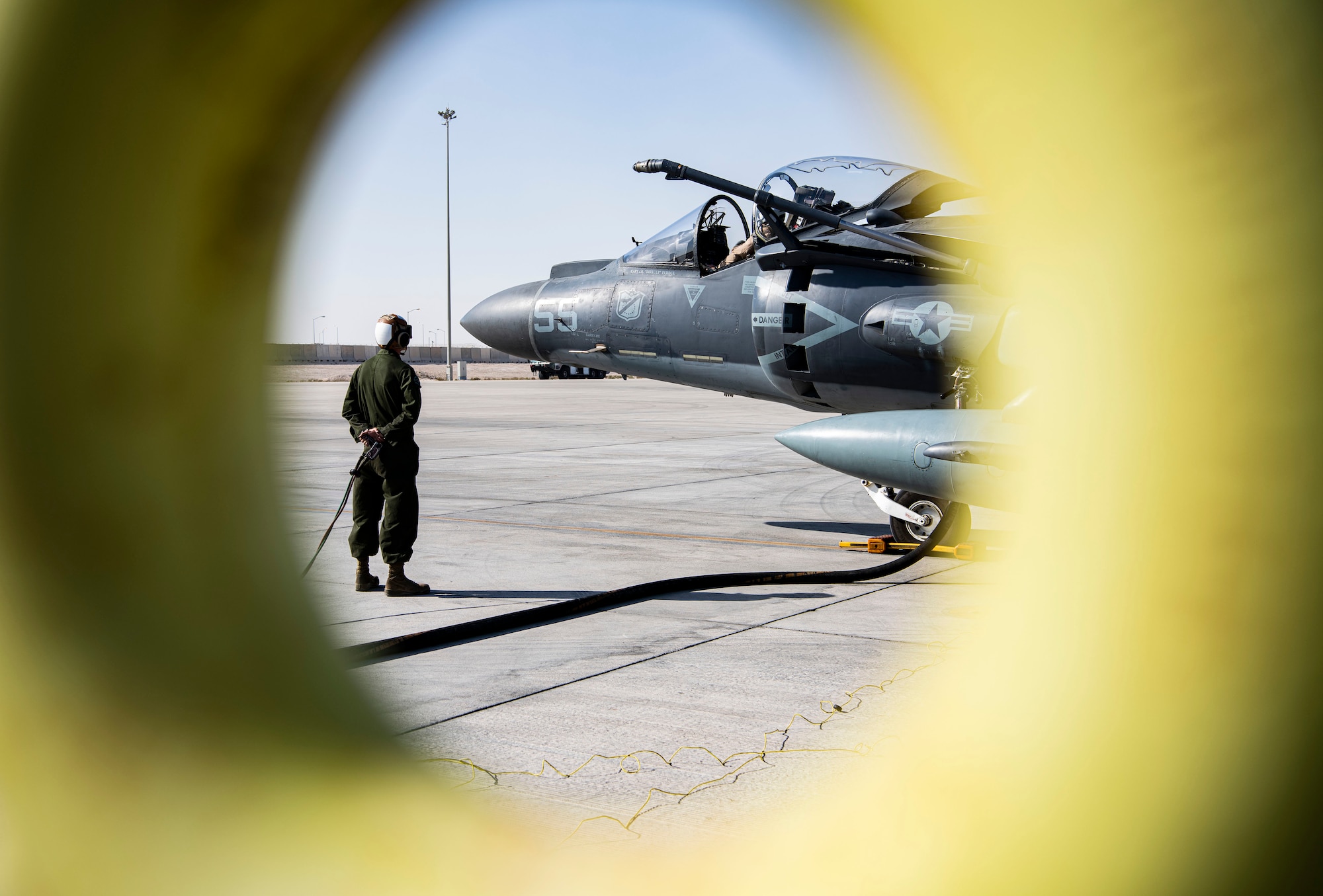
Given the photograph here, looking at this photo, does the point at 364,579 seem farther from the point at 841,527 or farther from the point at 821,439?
the point at 841,527

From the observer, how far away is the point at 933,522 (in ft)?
31.7

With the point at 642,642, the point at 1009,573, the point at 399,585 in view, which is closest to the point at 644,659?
the point at 642,642

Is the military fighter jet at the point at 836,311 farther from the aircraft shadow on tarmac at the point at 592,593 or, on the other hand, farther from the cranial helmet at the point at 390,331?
the cranial helmet at the point at 390,331

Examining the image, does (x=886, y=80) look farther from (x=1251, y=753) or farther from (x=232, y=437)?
(x=232, y=437)

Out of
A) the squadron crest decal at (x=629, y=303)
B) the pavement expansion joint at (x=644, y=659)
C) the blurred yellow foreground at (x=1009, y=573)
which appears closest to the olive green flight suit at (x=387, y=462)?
the pavement expansion joint at (x=644, y=659)

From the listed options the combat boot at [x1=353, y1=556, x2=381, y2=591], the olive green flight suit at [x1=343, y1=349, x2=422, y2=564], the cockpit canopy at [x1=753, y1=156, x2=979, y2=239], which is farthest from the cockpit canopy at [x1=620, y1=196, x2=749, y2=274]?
the combat boot at [x1=353, y1=556, x2=381, y2=591]

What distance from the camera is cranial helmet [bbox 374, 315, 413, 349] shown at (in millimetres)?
8109

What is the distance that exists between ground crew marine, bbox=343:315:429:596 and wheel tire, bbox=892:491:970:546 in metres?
4.20

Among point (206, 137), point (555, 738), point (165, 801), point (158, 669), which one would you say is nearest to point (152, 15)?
point (206, 137)

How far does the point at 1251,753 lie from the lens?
5.07 ft

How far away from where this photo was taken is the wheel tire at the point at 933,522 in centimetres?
956

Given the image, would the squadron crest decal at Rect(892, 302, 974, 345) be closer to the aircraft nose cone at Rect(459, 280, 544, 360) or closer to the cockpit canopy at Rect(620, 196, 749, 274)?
the cockpit canopy at Rect(620, 196, 749, 274)

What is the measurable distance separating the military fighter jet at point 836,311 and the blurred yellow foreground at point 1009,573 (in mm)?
4915

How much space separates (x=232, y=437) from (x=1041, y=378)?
5.37 feet
